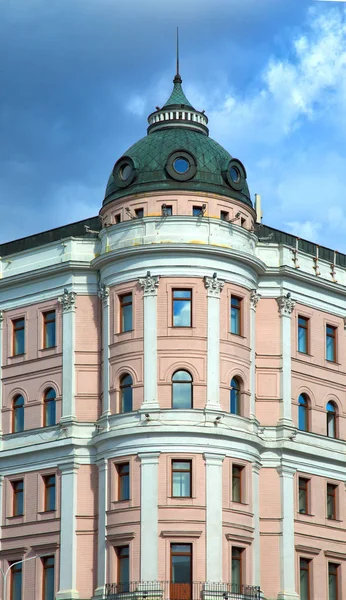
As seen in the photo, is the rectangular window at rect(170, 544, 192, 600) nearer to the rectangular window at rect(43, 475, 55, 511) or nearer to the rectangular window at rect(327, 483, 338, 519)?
the rectangular window at rect(43, 475, 55, 511)

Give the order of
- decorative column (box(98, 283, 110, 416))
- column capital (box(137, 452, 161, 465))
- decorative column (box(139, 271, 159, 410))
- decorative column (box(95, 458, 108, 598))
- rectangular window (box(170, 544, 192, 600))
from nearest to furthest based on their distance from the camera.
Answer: rectangular window (box(170, 544, 192, 600)) < column capital (box(137, 452, 161, 465)) < decorative column (box(95, 458, 108, 598)) < decorative column (box(139, 271, 159, 410)) < decorative column (box(98, 283, 110, 416))

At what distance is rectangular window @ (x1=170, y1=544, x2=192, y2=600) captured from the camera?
68.5 m

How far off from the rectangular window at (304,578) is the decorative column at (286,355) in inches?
263

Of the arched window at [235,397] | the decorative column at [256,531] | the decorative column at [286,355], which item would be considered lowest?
the decorative column at [256,531]

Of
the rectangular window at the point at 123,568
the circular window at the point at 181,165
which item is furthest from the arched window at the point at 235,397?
the circular window at the point at 181,165

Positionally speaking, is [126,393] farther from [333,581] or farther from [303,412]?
[333,581]

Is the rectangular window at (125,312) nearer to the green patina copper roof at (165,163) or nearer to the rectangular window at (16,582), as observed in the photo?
the green patina copper roof at (165,163)

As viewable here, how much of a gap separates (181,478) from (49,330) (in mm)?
11344

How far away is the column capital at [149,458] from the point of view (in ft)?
230

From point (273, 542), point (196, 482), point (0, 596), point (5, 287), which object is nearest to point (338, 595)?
point (273, 542)

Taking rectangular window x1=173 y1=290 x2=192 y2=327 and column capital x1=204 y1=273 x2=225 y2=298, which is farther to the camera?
column capital x1=204 y1=273 x2=225 y2=298

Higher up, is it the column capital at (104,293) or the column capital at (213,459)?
the column capital at (104,293)

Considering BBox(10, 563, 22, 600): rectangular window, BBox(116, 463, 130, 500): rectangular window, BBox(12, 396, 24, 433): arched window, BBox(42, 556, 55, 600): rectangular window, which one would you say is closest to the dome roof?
BBox(12, 396, 24, 433): arched window

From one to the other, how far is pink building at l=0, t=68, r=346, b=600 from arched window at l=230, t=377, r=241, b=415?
0.09m
